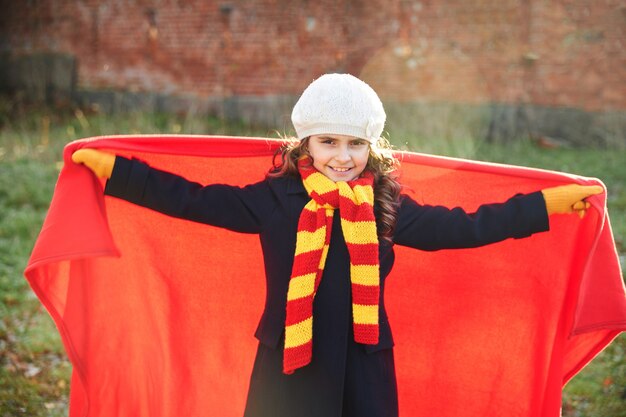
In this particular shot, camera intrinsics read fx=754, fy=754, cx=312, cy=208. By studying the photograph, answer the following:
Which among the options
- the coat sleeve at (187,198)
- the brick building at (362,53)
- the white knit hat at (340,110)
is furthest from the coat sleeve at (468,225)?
the brick building at (362,53)

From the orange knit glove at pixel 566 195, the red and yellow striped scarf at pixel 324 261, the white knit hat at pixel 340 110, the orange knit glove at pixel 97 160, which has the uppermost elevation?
the white knit hat at pixel 340 110

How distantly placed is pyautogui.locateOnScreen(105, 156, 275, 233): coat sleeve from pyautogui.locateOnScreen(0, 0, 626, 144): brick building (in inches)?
343

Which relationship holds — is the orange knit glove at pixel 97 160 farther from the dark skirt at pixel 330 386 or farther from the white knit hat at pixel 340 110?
the dark skirt at pixel 330 386

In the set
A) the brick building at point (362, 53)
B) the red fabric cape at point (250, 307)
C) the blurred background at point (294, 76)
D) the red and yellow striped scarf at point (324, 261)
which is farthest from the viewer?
the brick building at point (362, 53)

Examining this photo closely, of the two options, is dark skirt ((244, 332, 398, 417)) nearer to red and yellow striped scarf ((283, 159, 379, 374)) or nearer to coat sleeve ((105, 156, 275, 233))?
red and yellow striped scarf ((283, 159, 379, 374))

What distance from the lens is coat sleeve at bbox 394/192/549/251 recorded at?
9.62 ft

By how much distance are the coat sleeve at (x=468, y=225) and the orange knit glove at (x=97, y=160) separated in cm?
117

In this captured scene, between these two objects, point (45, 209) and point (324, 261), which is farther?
point (45, 209)

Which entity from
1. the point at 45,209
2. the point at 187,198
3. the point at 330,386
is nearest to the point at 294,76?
the point at 45,209

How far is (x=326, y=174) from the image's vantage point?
294 cm

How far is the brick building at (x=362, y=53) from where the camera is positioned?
11.1m

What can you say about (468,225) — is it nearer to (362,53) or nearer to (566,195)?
(566,195)

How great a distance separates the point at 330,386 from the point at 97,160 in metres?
1.27

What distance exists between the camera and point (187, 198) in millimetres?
2930
